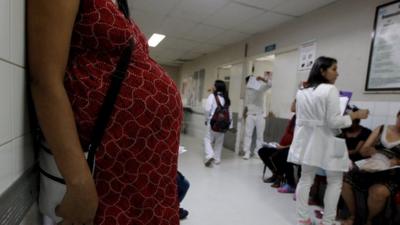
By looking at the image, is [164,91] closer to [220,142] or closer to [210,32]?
[220,142]

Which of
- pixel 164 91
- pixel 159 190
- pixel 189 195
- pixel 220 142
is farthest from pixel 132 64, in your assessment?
pixel 220 142

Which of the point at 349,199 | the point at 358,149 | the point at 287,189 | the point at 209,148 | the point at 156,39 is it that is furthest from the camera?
the point at 156,39

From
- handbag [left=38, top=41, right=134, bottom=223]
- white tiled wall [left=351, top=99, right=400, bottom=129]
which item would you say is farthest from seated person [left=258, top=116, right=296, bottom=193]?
handbag [left=38, top=41, right=134, bottom=223]

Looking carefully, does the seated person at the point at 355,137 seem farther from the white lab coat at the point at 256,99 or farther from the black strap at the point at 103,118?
the black strap at the point at 103,118

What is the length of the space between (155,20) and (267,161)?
3.14 metres

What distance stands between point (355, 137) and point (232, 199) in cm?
144

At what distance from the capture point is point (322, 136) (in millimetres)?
2094

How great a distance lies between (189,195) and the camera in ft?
9.04

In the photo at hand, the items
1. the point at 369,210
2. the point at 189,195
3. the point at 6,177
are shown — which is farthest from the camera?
the point at 189,195

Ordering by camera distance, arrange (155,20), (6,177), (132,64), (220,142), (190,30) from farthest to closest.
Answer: (190,30)
(155,20)
(220,142)
(132,64)
(6,177)

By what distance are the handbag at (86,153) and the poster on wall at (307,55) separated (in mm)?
3543

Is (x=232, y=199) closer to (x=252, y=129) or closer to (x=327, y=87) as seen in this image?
(x=327, y=87)

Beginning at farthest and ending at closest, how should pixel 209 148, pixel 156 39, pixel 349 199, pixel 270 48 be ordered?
pixel 156 39, pixel 270 48, pixel 209 148, pixel 349 199

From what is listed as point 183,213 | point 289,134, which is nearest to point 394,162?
point 289,134
